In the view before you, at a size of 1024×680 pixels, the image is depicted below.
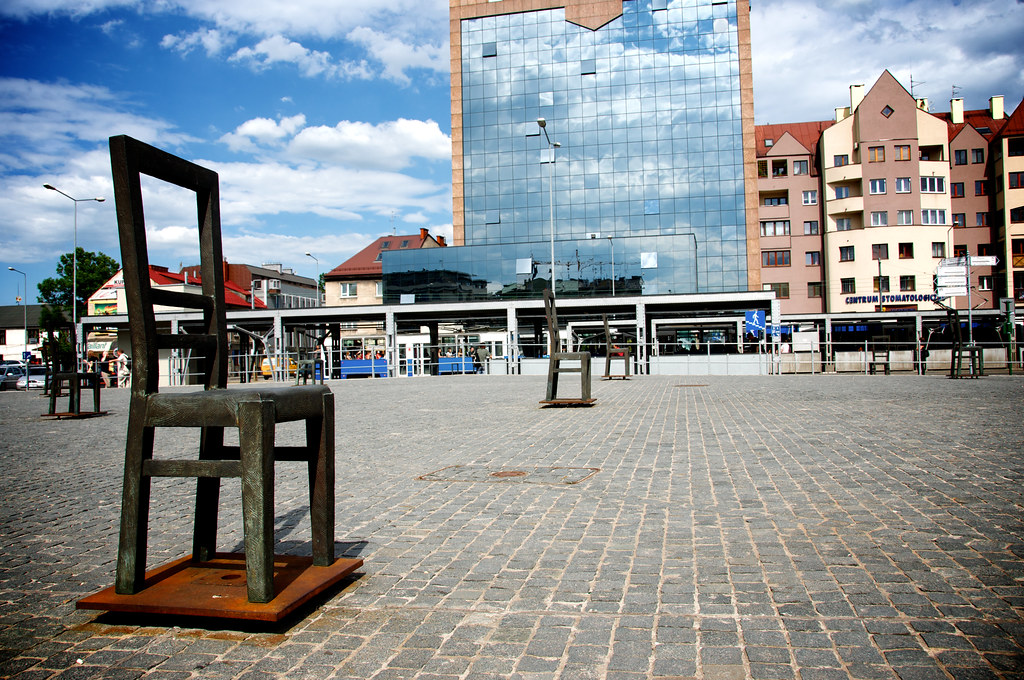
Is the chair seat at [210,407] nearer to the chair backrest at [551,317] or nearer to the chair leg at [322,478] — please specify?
the chair leg at [322,478]

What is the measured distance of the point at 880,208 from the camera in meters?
64.6

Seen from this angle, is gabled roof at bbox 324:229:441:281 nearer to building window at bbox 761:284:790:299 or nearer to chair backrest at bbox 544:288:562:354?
building window at bbox 761:284:790:299

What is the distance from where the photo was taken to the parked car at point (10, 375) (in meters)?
41.5

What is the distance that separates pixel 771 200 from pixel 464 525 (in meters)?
73.1

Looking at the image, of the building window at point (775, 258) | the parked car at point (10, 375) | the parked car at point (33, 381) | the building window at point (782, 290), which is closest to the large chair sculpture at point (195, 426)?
the parked car at point (33, 381)

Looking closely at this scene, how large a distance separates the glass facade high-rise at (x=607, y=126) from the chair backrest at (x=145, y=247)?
62225mm

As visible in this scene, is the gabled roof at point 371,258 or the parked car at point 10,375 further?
the gabled roof at point 371,258

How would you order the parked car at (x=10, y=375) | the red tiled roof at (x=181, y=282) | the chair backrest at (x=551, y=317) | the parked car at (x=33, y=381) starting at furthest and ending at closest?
the red tiled roof at (x=181, y=282)
the parked car at (x=10, y=375)
the parked car at (x=33, y=381)
the chair backrest at (x=551, y=317)

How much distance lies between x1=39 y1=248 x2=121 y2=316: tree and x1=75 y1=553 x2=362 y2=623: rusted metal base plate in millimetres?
97993

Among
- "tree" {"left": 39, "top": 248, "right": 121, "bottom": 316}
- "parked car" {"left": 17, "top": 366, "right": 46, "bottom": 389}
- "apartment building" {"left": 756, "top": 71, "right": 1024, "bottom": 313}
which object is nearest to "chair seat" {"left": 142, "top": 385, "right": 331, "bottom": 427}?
"parked car" {"left": 17, "top": 366, "right": 46, "bottom": 389}

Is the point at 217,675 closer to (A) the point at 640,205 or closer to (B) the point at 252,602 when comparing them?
(B) the point at 252,602

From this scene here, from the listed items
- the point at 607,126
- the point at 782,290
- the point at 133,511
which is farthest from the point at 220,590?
the point at 782,290

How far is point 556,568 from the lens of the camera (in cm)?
383

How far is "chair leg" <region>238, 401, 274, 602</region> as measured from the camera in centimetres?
302
